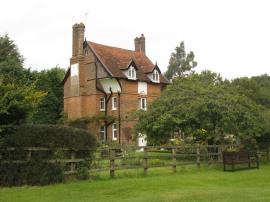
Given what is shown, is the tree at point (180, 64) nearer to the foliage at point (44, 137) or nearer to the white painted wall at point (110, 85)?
the white painted wall at point (110, 85)

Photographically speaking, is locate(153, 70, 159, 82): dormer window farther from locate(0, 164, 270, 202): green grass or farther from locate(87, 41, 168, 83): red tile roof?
locate(0, 164, 270, 202): green grass

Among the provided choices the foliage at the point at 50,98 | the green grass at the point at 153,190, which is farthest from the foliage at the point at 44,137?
the foliage at the point at 50,98

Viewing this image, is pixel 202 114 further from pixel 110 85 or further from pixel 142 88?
pixel 142 88

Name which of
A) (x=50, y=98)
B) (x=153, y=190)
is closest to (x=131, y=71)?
(x=50, y=98)

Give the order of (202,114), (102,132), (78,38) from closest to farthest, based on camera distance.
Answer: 1. (202,114)
2. (102,132)
3. (78,38)

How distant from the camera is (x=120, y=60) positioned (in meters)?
38.6

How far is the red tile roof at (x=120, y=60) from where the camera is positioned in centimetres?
3667

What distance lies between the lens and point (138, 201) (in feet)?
31.4

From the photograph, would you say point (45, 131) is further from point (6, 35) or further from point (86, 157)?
point (6, 35)

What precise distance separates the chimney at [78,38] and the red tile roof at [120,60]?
100 centimetres

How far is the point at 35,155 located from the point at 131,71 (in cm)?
2490

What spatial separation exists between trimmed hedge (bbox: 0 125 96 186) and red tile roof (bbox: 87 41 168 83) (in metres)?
22.5

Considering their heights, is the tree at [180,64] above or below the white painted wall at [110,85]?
above

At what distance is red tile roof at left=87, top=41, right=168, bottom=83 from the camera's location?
36.7m
